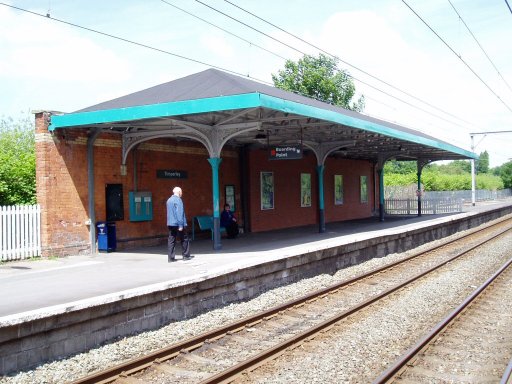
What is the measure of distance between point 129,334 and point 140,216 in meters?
7.13

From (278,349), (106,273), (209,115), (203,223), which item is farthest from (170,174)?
(278,349)

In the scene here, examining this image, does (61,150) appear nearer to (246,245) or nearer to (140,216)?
(140,216)

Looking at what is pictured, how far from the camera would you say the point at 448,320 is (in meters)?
7.64

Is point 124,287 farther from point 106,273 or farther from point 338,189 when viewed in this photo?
point 338,189

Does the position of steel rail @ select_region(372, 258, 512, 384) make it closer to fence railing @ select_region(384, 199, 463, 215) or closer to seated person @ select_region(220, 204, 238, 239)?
seated person @ select_region(220, 204, 238, 239)

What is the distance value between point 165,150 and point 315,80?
1240 inches

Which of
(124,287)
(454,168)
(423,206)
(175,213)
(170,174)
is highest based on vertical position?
(454,168)

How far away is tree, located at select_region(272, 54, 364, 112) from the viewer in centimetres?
4431

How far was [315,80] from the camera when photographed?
4434cm

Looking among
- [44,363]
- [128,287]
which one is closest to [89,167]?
[128,287]

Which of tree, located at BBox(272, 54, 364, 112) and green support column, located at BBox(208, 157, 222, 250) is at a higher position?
tree, located at BBox(272, 54, 364, 112)

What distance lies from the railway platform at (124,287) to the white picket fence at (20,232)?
31 cm

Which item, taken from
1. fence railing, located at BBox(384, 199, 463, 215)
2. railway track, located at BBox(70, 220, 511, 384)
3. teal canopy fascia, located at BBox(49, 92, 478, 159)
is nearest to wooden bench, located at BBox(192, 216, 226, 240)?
teal canopy fascia, located at BBox(49, 92, 478, 159)

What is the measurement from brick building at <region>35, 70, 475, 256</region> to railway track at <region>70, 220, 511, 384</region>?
3.94 metres
